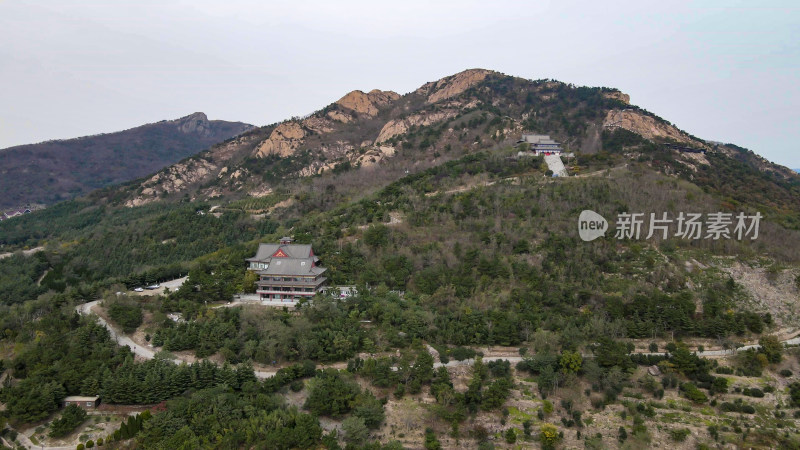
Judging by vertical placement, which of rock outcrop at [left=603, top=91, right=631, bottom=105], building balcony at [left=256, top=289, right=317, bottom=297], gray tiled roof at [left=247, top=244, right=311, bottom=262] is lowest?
building balcony at [left=256, top=289, right=317, bottom=297]

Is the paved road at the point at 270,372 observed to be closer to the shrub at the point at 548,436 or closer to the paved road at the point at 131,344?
the paved road at the point at 131,344

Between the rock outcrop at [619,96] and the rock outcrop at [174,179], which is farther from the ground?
the rock outcrop at [619,96]

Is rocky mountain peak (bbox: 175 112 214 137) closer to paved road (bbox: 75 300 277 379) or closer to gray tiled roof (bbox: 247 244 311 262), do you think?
gray tiled roof (bbox: 247 244 311 262)

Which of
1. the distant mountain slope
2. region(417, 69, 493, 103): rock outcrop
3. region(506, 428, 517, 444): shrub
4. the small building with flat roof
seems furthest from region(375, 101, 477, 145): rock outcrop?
the distant mountain slope

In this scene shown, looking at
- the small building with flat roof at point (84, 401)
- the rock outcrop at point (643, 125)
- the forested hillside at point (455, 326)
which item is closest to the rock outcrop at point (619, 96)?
the rock outcrop at point (643, 125)

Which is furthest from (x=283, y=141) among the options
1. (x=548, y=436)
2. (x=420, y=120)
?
(x=548, y=436)

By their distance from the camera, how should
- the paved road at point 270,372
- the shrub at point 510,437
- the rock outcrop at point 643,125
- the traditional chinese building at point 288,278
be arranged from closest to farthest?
the shrub at point 510,437 < the paved road at point 270,372 < the traditional chinese building at point 288,278 < the rock outcrop at point 643,125
